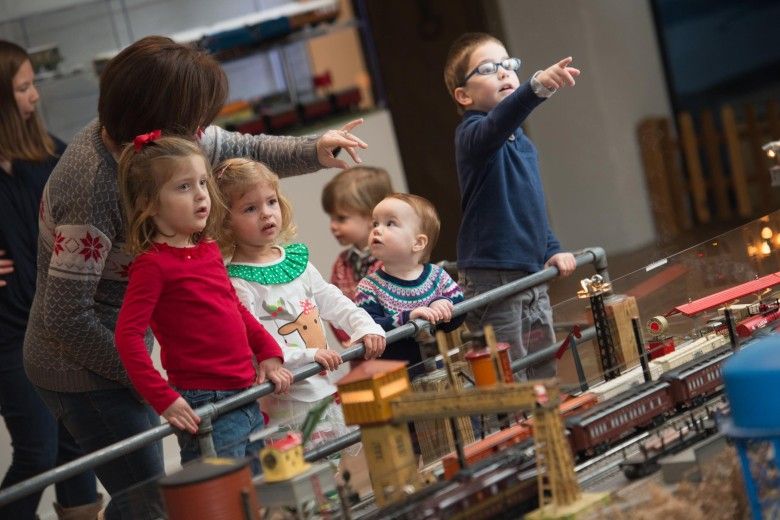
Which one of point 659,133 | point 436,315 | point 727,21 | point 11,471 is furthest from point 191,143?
point 727,21

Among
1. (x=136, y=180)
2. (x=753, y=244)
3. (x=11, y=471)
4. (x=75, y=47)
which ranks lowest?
(x=11, y=471)

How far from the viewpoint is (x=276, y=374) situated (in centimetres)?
394

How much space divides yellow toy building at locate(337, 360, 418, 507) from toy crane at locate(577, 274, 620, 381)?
1222 mm

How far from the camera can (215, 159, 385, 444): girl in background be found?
14.4 feet

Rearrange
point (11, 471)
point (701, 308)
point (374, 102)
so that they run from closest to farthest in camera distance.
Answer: point (701, 308) < point (11, 471) < point (374, 102)

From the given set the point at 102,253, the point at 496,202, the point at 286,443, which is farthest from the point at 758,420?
the point at 496,202

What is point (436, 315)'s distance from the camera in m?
4.47

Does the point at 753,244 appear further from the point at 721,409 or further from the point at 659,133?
the point at 659,133

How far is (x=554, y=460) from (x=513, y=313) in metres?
2.08

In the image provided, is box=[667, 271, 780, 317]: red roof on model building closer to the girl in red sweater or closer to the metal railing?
the metal railing

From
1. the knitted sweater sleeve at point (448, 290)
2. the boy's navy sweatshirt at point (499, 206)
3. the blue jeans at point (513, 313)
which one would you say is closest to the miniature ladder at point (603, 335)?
the blue jeans at point (513, 313)

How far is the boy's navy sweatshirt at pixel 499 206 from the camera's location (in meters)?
5.16

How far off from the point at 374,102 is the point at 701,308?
6.18 m

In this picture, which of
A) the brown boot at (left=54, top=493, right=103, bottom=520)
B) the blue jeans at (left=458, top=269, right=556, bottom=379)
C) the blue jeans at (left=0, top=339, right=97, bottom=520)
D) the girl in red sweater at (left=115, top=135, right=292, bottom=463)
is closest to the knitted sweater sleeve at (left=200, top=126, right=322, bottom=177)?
the girl in red sweater at (left=115, top=135, right=292, bottom=463)
